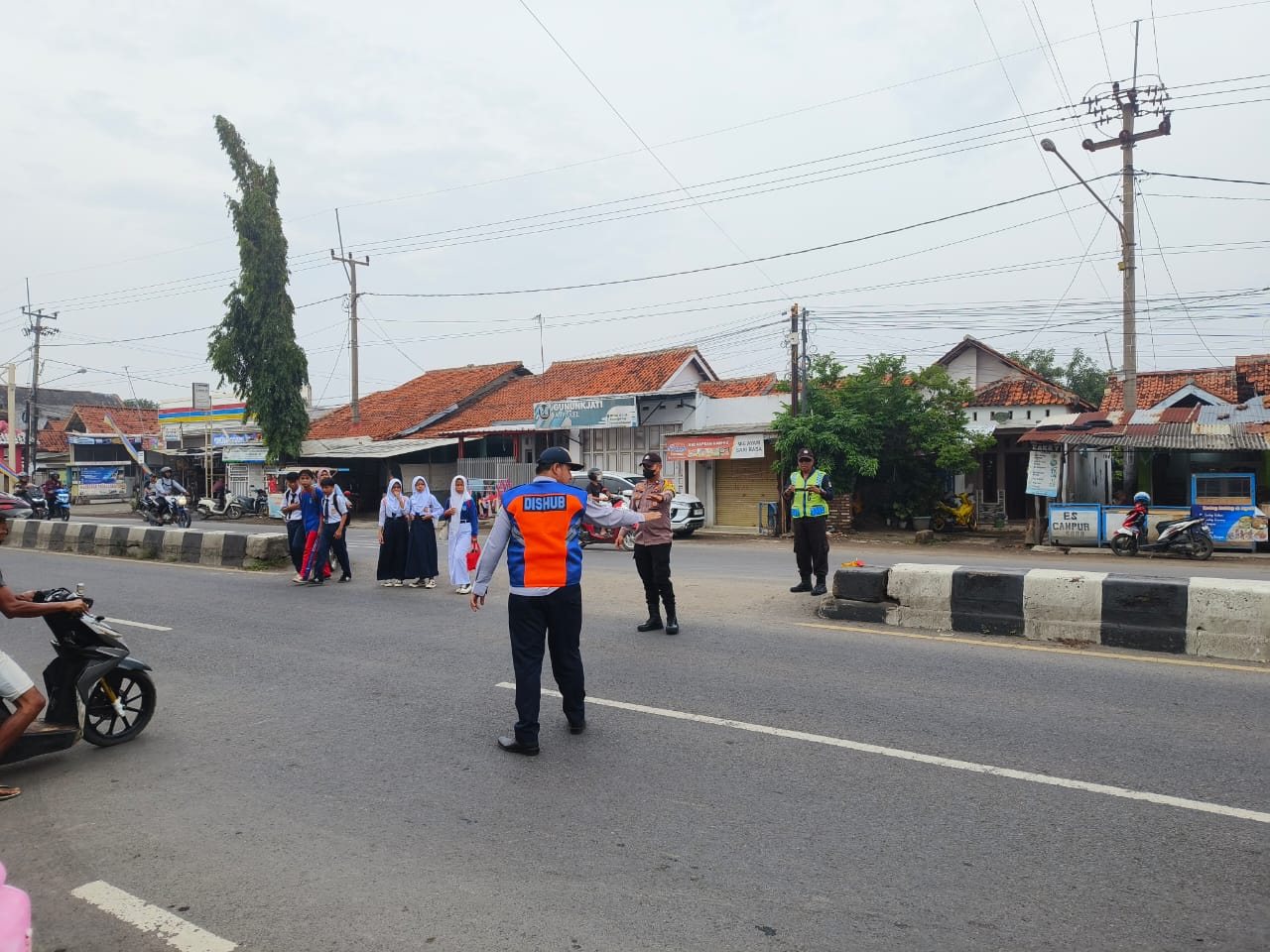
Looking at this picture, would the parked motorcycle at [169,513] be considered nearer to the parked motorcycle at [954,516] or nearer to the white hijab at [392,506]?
the white hijab at [392,506]

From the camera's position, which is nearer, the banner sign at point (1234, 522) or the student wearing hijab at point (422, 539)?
the student wearing hijab at point (422, 539)

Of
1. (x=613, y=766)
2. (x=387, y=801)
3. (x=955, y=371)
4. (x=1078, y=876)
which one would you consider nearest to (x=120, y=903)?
(x=387, y=801)

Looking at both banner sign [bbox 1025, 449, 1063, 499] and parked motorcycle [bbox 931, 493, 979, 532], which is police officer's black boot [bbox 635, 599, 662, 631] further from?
parked motorcycle [bbox 931, 493, 979, 532]

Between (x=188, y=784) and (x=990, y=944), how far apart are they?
402 centimetres

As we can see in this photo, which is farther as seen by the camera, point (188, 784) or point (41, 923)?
point (188, 784)

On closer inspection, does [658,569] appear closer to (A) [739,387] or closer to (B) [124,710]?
(B) [124,710]

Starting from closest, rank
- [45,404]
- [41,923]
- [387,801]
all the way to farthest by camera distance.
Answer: [41,923], [387,801], [45,404]

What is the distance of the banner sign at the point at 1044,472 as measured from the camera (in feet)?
63.7

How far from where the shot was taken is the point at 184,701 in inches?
256

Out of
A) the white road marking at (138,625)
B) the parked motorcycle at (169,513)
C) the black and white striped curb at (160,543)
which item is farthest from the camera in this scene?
the parked motorcycle at (169,513)

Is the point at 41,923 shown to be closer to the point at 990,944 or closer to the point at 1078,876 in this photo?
the point at 990,944

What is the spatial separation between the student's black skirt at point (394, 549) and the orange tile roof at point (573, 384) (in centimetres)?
1720

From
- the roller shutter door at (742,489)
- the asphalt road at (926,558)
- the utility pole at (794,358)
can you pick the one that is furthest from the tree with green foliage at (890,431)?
the asphalt road at (926,558)

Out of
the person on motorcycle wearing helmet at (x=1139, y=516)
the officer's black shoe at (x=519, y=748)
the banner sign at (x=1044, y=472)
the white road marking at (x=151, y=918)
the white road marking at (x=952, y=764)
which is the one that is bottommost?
the white road marking at (x=151, y=918)
